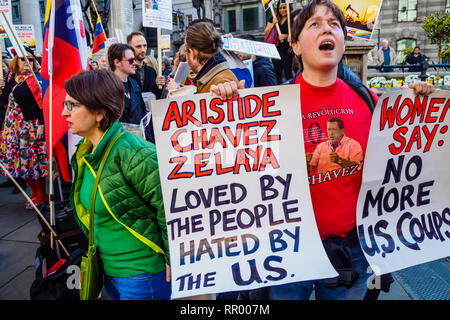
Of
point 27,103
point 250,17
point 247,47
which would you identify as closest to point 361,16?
point 247,47

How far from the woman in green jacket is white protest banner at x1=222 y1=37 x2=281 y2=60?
2.84 ft

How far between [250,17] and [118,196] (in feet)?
115

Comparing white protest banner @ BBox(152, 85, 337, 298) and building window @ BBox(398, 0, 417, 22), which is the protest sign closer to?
white protest banner @ BBox(152, 85, 337, 298)

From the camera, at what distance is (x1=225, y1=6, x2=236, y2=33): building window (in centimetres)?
3424

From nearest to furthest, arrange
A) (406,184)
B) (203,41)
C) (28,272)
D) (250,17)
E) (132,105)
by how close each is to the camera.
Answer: (406,184) < (203,41) < (28,272) < (132,105) < (250,17)

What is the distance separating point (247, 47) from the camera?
256cm

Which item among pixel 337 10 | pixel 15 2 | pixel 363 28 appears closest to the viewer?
pixel 337 10

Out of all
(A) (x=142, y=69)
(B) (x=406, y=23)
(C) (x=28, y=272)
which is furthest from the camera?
(B) (x=406, y=23)

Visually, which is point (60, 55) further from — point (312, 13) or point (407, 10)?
point (407, 10)

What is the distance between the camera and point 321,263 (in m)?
1.63

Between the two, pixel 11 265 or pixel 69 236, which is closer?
pixel 69 236
